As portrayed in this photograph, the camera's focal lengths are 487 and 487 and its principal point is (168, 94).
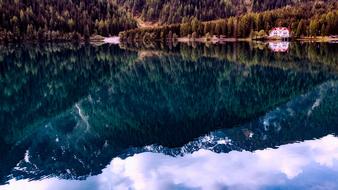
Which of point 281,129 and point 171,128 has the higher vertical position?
point 171,128

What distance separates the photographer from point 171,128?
42812 mm

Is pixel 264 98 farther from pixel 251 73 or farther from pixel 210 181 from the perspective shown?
pixel 210 181

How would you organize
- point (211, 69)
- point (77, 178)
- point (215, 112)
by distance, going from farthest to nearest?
1. point (211, 69)
2. point (215, 112)
3. point (77, 178)

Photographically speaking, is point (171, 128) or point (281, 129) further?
point (171, 128)

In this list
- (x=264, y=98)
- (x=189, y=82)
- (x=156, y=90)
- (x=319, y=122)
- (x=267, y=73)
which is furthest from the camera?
(x=267, y=73)

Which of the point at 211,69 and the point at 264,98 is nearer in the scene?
the point at 264,98

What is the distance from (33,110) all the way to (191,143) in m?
24.1

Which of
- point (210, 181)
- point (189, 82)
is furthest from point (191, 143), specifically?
point (189, 82)

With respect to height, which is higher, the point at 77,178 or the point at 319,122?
the point at 77,178

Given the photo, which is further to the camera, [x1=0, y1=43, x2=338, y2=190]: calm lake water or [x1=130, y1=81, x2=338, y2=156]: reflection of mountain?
[x1=130, y1=81, x2=338, y2=156]: reflection of mountain

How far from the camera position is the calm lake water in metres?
26.9

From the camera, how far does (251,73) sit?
271 feet

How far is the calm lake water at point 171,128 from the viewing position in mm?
26859

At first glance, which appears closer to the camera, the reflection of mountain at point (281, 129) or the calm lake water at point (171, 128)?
the calm lake water at point (171, 128)
